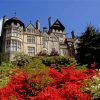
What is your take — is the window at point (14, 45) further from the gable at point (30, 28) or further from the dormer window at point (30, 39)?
the gable at point (30, 28)

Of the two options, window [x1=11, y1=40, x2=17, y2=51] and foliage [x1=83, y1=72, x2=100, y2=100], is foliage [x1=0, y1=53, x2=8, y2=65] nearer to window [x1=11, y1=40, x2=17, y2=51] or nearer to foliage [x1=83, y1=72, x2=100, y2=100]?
window [x1=11, y1=40, x2=17, y2=51]

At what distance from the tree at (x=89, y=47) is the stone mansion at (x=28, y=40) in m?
20.4

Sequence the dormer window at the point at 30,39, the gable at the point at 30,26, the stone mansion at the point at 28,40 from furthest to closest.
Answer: the gable at the point at 30,26
the dormer window at the point at 30,39
the stone mansion at the point at 28,40

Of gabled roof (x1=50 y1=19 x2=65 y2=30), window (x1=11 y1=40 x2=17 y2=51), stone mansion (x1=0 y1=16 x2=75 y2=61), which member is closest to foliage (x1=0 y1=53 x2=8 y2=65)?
stone mansion (x1=0 y1=16 x2=75 y2=61)

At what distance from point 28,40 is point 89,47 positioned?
82.8 feet

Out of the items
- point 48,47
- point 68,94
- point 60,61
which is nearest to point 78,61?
point 60,61

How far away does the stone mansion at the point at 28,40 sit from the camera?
63.9 metres

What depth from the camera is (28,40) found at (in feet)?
219

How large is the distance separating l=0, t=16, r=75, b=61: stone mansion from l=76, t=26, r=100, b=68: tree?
20428 mm

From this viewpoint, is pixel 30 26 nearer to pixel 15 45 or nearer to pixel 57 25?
pixel 15 45

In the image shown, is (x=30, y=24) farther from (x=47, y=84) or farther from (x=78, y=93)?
(x=78, y=93)

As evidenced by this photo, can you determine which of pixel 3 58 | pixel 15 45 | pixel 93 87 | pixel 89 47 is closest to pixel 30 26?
pixel 15 45

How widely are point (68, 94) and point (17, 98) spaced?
4.08 meters

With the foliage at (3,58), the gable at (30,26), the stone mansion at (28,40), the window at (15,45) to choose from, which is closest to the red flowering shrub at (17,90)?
the foliage at (3,58)
